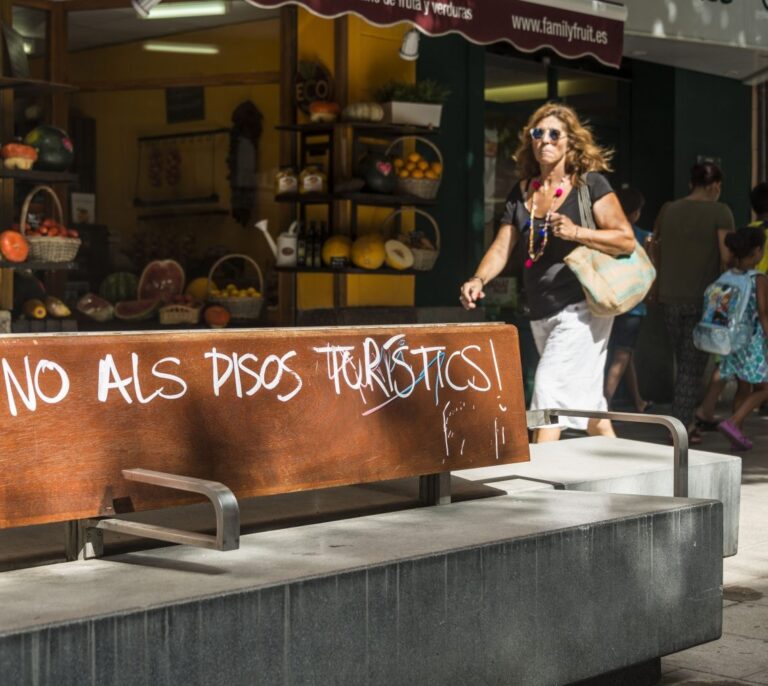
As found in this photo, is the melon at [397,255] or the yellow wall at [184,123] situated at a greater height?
the yellow wall at [184,123]

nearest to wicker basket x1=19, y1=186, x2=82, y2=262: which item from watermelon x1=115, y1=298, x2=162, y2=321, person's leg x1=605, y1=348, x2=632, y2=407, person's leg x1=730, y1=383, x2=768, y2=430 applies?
watermelon x1=115, y1=298, x2=162, y2=321

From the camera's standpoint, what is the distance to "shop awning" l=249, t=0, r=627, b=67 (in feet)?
22.4

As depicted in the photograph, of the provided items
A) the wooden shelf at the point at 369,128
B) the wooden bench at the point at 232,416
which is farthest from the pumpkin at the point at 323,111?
the wooden bench at the point at 232,416

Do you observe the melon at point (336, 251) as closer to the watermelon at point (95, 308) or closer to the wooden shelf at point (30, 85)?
the watermelon at point (95, 308)

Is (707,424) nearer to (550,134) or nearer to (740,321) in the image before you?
(740,321)

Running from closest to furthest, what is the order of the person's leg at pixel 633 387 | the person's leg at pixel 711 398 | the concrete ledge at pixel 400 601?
the concrete ledge at pixel 400 601, the person's leg at pixel 711 398, the person's leg at pixel 633 387

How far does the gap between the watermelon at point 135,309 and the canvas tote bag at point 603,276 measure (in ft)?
12.5

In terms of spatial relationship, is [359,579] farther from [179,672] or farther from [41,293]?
[41,293]

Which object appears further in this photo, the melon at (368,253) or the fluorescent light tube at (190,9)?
the fluorescent light tube at (190,9)

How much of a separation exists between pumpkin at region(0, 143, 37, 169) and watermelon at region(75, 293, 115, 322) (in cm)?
119

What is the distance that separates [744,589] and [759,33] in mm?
5735

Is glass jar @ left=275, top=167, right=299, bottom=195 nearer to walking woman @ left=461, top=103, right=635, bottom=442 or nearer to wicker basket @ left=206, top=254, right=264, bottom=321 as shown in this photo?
wicker basket @ left=206, top=254, right=264, bottom=321

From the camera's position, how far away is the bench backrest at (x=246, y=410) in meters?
3.02

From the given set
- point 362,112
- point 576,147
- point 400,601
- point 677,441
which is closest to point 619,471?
point 677,441
